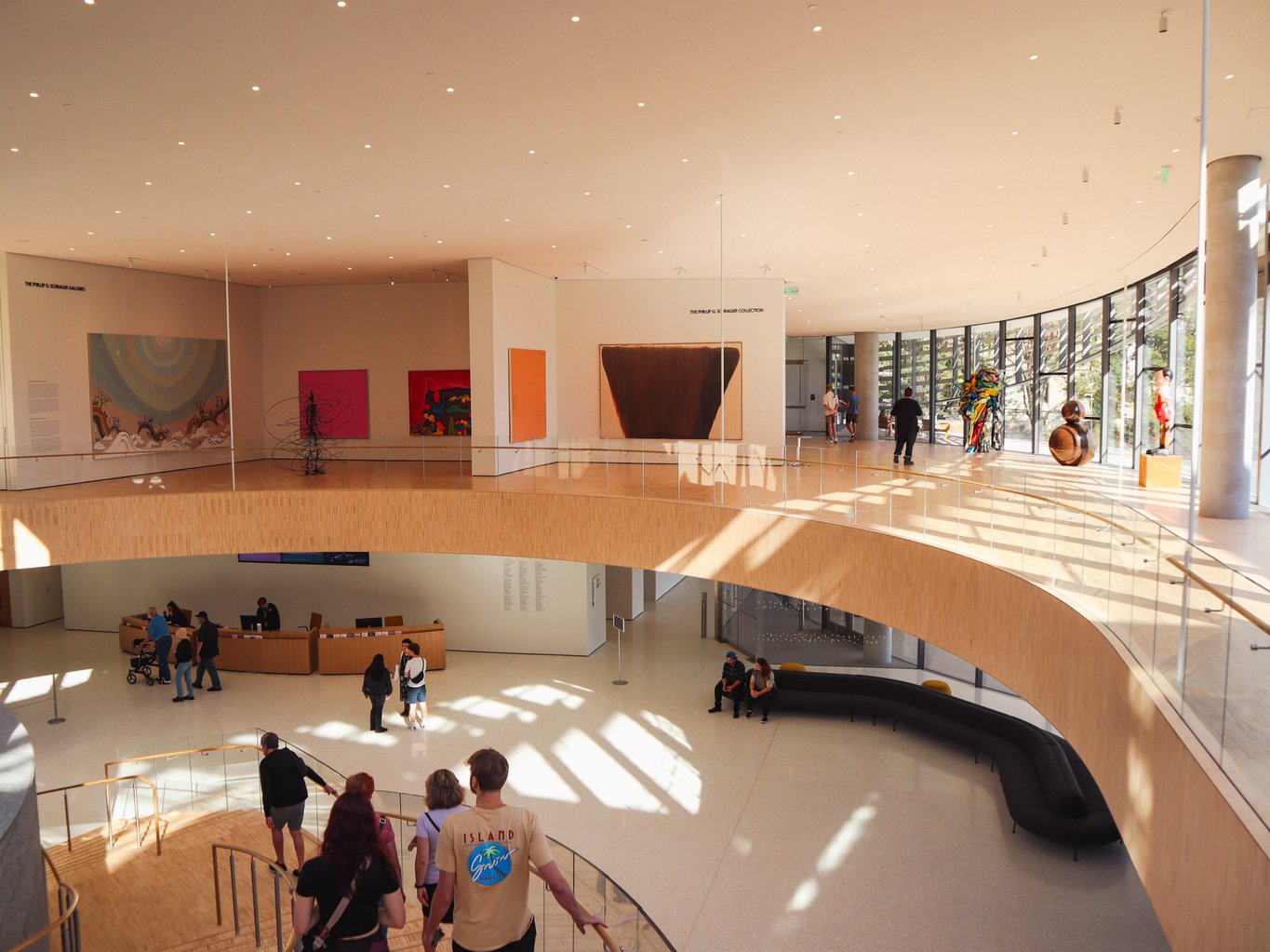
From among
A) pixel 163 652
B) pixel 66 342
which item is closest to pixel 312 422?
pixel 66 342

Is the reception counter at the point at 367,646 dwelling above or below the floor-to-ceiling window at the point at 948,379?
below

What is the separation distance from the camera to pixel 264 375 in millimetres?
21188

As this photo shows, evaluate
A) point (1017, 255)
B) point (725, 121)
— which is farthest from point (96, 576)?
point (1017, 255)

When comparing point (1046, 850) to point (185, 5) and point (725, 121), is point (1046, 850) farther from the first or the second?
point (185, 5)

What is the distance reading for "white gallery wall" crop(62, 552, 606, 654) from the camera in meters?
20.3

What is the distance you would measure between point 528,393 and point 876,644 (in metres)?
9.62

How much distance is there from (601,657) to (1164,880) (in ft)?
53.6

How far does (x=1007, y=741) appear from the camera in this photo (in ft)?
46.9

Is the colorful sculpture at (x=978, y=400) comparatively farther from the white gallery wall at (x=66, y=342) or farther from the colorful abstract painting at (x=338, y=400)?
the white gallery wall at (x=66, y=342)

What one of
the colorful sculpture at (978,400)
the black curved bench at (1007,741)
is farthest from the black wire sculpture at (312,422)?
the colorful sculpture at (978,400)

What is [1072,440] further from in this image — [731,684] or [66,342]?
[66,342]

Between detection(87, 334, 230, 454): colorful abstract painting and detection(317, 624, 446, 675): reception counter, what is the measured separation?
521 centimetres

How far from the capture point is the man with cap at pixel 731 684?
53.5 ft

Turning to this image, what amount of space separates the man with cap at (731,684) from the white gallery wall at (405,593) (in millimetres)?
4529
